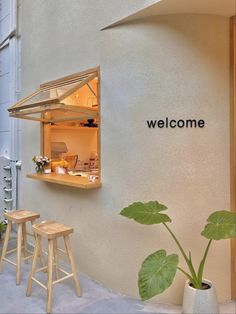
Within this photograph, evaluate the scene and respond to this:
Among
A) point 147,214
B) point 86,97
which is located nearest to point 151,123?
point 147,214

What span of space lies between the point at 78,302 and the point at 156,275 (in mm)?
1057

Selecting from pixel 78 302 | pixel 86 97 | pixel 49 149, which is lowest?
pixel 78 302

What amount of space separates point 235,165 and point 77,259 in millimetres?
2155

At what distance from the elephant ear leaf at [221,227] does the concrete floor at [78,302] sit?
94cm

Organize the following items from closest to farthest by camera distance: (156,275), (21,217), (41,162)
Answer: (156,275)
(21,217)
(41,162)

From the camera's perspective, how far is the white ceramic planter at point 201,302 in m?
2.30

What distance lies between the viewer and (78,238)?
11.1 feet

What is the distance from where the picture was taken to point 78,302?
2.70 m

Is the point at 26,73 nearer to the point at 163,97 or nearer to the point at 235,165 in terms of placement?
the point at 163,97

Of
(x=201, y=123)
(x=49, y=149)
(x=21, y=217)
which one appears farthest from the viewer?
(x=49, y=149)

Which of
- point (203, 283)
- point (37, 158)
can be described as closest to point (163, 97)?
point (203, 283)

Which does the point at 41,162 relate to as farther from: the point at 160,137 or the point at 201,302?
the point at 201,302

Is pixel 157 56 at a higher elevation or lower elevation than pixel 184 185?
higher

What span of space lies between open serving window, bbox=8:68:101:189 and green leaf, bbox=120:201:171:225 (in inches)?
28.5
